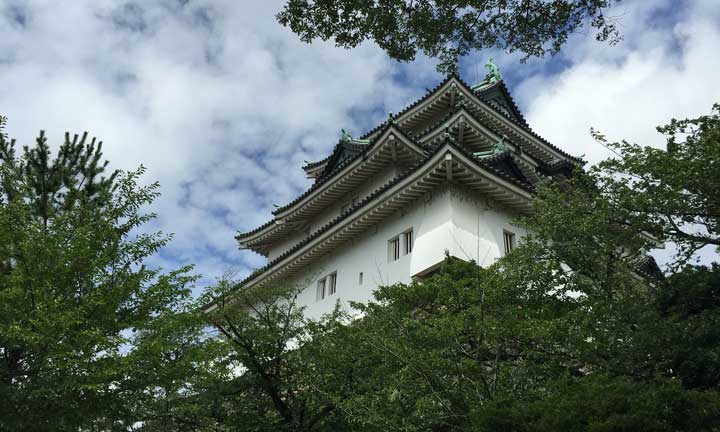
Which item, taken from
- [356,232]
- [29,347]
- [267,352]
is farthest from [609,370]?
[356,232]

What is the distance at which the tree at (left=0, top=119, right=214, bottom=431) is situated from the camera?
26.5ft

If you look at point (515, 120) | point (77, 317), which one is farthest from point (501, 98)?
point (77, 317)

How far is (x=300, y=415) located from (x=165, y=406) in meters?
2.62

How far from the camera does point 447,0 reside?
7.59 meters

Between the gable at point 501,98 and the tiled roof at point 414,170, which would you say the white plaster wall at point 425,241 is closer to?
the tiled roof at point 414,170

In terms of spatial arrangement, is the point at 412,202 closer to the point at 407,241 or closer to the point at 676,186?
the point at 407,241

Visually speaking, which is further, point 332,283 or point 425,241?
point 332,283

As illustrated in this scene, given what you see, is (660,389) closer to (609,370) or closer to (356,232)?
(609,370)

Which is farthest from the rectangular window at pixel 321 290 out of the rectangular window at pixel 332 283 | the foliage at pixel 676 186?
the foliage at pixel 676 186

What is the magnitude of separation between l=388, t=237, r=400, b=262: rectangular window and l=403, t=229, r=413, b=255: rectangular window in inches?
11.8

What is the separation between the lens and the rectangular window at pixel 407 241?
17.5m

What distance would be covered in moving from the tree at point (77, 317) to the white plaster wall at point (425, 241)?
21.5ft

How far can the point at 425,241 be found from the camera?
54.9ft

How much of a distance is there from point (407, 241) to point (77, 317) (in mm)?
10873
